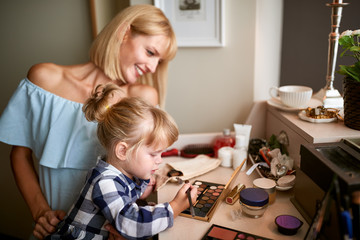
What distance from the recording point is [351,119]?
977mm

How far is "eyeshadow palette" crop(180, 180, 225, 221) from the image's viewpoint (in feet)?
2.95

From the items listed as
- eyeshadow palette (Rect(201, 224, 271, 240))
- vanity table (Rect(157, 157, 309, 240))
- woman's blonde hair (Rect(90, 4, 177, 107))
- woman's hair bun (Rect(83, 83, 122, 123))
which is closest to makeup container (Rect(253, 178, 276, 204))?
vanity table (Rect(157, 157, 309, 240))

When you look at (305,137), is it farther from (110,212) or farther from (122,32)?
(122,32)

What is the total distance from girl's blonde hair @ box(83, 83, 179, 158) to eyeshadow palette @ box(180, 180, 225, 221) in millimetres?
216

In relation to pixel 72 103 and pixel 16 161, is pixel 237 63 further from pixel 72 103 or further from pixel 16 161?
pixel 16 161

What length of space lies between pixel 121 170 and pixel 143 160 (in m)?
0.09

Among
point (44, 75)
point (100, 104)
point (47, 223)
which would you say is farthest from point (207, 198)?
point (44, 75)

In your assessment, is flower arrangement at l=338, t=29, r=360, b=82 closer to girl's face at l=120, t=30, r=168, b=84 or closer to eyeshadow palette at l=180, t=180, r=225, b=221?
eyeshadow palette at l=180, t=180, r=225, b=221

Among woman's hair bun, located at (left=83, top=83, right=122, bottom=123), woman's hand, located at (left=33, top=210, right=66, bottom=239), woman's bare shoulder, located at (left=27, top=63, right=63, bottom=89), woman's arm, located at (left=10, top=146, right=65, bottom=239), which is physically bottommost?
woman's hand, located at (left=33, top=210, right=66, bottom=239)

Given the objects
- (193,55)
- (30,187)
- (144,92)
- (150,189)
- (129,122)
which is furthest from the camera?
(193,55)

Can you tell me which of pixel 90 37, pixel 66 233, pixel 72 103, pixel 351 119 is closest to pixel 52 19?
pixel 90 37

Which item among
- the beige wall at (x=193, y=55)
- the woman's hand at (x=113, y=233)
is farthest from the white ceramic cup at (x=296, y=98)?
the woman's hand at (x=113, y=233)

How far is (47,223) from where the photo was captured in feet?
3.57

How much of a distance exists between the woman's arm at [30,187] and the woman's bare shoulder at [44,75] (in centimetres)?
28
